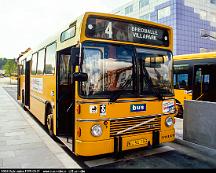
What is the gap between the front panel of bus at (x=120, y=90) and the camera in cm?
524

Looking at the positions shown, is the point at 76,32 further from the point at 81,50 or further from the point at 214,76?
the point at 214,76

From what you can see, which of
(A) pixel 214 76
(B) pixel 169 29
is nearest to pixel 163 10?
(A) pixel 214 76

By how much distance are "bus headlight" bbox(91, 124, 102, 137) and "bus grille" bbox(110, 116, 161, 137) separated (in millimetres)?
284

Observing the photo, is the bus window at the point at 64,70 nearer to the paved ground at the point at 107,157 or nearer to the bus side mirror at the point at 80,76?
the paved ground at the point at 107,157

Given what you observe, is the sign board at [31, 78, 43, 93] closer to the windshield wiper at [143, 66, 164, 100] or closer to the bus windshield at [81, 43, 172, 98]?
the bus windshield at [81, 43, 172, 98]

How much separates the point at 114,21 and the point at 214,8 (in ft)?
192

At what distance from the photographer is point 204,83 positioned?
11.6 m

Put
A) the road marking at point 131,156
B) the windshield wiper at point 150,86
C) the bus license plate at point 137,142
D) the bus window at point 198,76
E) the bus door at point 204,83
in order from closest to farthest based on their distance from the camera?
the bus license plate at point 137,142 < the road marking at point 131,156 < the windshield wiper at point 150,86 < the bus door at point 204,83 < the bus window at point 198,76

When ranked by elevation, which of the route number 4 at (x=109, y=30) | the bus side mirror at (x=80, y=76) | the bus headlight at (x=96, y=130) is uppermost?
the route number 4 at (x=109, y=30)

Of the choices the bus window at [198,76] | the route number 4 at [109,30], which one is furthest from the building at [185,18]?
the route number 4 at [109,30]

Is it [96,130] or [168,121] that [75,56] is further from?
[168,121]

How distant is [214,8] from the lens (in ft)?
187

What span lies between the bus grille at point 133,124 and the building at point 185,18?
4558cm

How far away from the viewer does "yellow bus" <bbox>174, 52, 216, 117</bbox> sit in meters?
11.4
